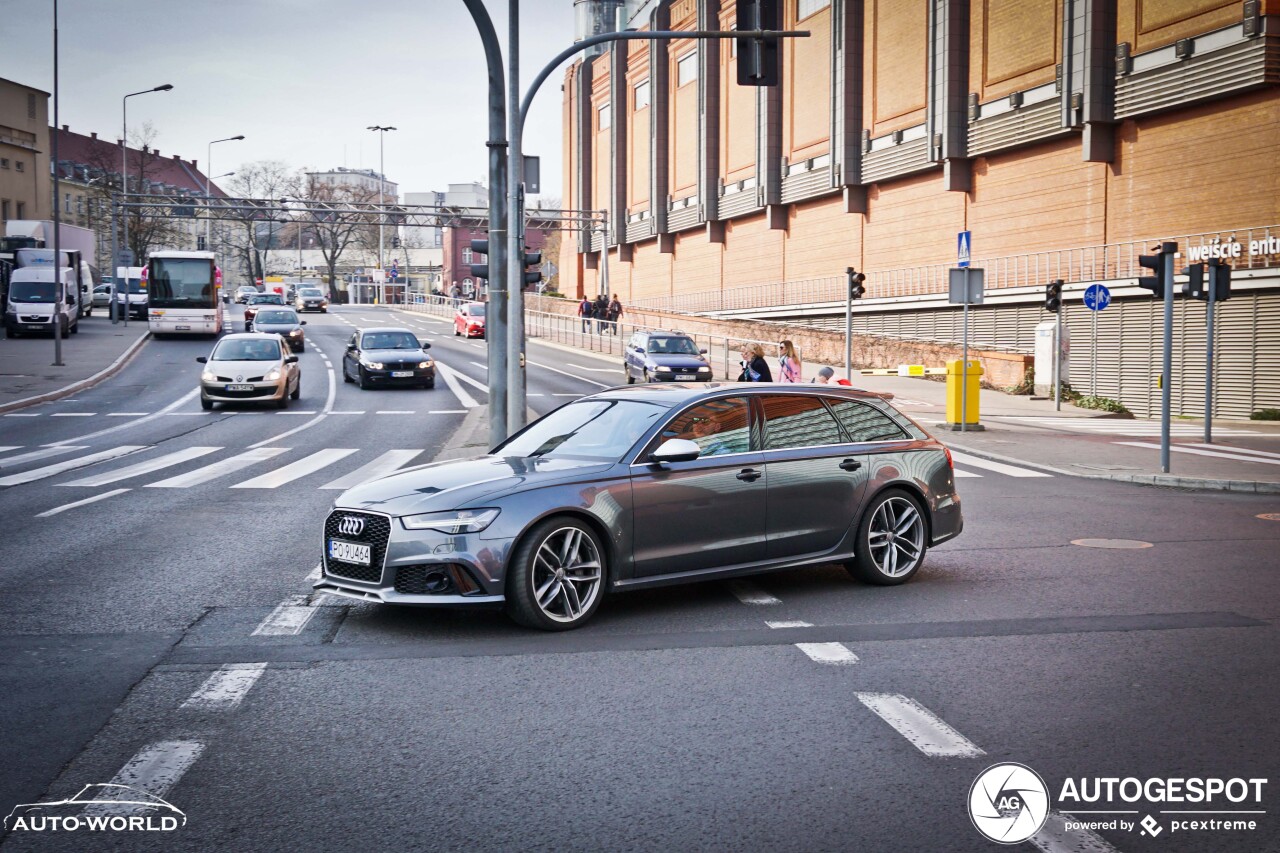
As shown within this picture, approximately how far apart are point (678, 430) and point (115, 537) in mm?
5681

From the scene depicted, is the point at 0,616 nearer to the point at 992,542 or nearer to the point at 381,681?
the point at 381,681

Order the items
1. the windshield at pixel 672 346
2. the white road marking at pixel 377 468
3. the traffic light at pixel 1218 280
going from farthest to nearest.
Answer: the windshield at pixel 672 346
the traffic light at pixel 1218 280
the white road marking at pixel 377 468

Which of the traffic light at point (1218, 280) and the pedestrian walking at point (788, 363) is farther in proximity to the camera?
the traffic light at point (1218, 280)

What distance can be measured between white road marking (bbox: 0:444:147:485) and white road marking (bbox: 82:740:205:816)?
11462 mm

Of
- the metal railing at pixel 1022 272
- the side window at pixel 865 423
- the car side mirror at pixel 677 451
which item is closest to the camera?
the car side mirror at pixel 677 451

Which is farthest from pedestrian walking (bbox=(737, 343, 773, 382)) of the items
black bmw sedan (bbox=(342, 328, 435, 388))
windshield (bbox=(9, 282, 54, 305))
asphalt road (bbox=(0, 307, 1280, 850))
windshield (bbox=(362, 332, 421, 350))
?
windshield (bbox=(9, 282, 54, 305))

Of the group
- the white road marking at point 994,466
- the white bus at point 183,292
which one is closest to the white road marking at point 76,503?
the white road marking at point 994,466

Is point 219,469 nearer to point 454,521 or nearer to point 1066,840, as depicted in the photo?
point 454,521

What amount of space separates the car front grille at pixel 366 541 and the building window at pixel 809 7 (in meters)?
46.5

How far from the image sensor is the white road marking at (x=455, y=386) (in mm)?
30300

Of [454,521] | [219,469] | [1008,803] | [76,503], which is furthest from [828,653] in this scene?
[219,469]

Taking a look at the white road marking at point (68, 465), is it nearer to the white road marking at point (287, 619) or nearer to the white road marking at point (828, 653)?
the white road marking at point (287, 619)

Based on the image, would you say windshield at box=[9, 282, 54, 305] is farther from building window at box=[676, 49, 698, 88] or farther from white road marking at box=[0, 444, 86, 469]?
building window at box=[676, 49, 698, 88]

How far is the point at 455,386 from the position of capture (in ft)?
116
